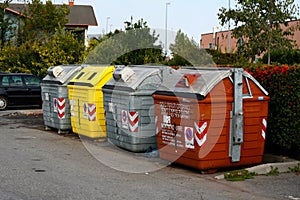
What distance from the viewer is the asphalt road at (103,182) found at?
25.1ft

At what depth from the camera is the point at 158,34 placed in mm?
19656

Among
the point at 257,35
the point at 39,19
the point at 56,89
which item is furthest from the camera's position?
the point at 39,19

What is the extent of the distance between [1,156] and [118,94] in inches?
104

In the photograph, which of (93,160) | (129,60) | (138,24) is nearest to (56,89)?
(93,160)

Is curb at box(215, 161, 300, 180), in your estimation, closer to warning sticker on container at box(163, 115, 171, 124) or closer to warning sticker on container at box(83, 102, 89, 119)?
warning sticker on container at box(163, 115, 171, 124)

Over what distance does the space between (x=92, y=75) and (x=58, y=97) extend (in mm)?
1528

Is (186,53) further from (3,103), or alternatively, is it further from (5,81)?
(3,103)

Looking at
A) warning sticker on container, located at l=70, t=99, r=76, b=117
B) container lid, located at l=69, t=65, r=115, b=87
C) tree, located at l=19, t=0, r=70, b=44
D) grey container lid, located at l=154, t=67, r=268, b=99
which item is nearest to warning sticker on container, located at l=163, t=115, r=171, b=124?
grey container lid, located at l=154, t=67, r=268, b=99

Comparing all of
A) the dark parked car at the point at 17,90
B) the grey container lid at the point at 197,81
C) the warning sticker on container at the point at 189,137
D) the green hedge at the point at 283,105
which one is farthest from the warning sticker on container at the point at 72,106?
the dark parked car at the point at 17,90

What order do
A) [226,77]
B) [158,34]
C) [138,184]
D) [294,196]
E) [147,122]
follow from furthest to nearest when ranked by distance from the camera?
[158,34], [147,122], [226,77], [138,184], [294,196]

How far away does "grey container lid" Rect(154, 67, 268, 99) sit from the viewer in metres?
8.97

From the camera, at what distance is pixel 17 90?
21.7 meters

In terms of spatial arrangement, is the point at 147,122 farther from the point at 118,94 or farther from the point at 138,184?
the point at 138,184

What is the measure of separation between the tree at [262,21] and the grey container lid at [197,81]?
1250 cm
